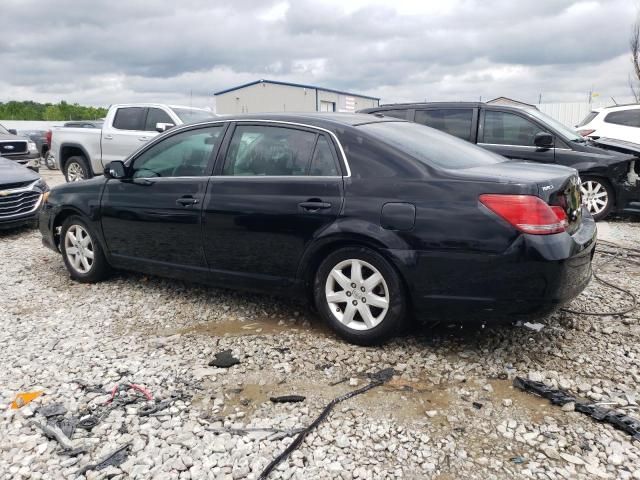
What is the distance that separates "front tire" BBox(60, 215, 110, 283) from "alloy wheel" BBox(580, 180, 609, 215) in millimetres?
6683

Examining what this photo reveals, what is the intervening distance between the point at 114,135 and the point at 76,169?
1.58 metres

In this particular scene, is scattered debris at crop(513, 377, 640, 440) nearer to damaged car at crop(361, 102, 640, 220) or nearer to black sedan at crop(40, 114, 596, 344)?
black sedan at crop(40, 114, 596, 344)

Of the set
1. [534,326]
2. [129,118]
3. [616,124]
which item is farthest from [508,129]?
[129,118]

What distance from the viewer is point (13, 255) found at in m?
6.62

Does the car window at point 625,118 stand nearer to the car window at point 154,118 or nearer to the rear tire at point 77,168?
the car window at point 154,118

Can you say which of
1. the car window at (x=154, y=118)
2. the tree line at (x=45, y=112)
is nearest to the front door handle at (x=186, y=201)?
the car window at (x=154, y=118)

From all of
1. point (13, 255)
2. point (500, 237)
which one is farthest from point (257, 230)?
Answer: point (13, 255)

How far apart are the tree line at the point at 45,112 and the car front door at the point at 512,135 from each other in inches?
2723

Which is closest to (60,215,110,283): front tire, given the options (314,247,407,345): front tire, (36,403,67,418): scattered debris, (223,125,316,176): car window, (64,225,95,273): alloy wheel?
(64,225,95,273): alloy wheel

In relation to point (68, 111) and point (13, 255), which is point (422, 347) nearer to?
point (13, 255)

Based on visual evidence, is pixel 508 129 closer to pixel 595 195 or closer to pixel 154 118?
pixel 595 195

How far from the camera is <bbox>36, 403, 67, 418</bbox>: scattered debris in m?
2.95

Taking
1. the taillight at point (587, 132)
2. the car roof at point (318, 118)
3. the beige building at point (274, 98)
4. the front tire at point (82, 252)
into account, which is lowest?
the front tire at point (82, 252)

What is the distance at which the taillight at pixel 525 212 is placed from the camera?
3.13 meters
